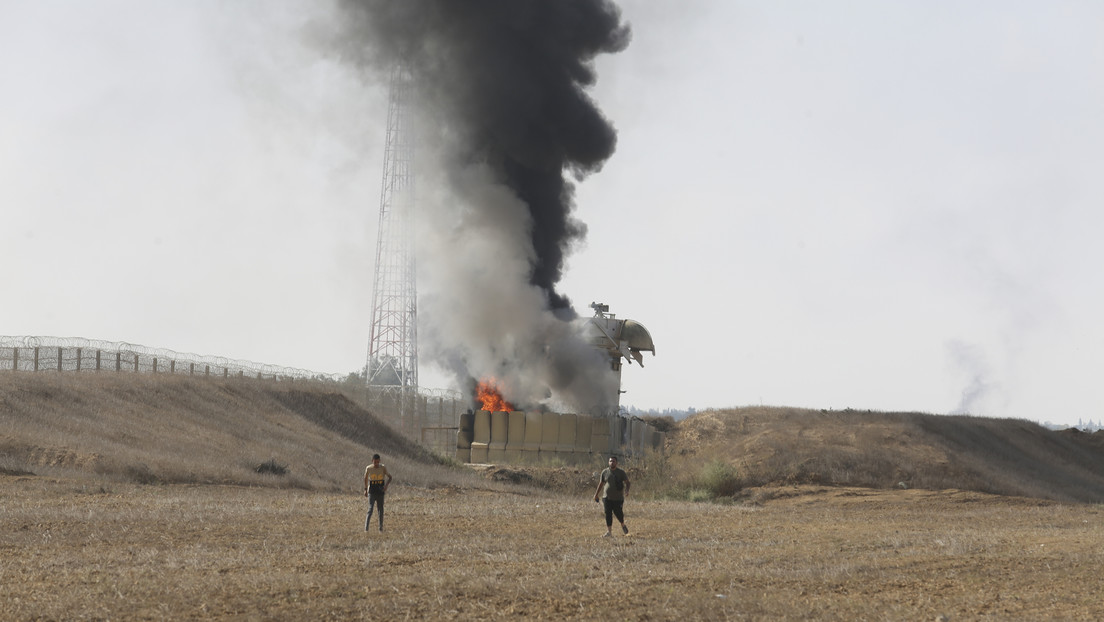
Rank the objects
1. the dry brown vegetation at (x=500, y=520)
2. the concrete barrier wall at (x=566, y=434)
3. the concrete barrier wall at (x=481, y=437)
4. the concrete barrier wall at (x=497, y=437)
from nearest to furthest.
→ the dry brown vegetation at (x=500, y=520) < the concrete barrier wall at (x=566, y=434) < the concrete barrier wall at (x=497, y=437) < the concrete barrier wall at (x=481, y=437)

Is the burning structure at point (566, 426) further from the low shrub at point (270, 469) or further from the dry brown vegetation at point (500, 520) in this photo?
the low shrub at point (270, 469)

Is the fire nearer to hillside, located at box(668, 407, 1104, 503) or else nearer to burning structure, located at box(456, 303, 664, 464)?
burning structure, located at box(456, 303, 664, 464)

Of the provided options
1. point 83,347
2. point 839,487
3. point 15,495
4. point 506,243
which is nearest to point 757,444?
point 839,487

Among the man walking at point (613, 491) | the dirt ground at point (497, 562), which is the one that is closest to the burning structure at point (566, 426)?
the dirt ground at point (497, 562)

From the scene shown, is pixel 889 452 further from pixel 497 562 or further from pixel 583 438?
pixel 497 562

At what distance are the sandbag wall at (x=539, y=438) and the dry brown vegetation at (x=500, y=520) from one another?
212cm

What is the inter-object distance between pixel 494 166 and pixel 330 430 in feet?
45.8

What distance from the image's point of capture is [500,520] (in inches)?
1067

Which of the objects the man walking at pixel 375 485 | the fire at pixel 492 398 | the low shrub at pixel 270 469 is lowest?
the low shrub at pixel 270 469

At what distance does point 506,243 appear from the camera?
46.6 meters

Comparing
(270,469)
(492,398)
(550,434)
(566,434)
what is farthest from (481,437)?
(270,469)

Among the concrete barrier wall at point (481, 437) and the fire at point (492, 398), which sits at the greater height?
the fire at point (492, 398)

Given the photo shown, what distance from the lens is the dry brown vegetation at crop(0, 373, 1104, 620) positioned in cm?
1460

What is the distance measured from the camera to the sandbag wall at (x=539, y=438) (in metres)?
47.5
